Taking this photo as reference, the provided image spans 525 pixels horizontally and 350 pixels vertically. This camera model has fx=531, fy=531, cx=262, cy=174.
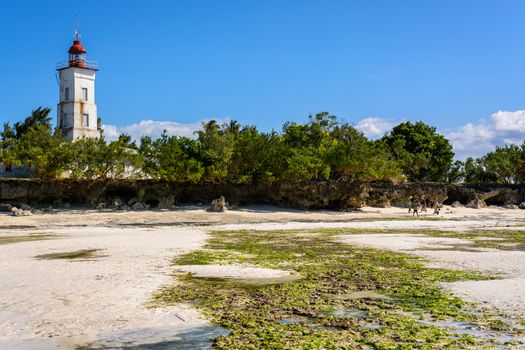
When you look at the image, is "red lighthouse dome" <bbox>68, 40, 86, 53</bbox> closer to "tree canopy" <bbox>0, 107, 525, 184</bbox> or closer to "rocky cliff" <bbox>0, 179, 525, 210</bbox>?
"tree canopy" <bbox>0, 107, 525, 184</bbox>

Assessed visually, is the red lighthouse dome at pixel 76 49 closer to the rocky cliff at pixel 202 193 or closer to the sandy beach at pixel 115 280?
the rocky cliff at pixel 202 193

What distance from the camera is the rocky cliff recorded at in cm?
4450

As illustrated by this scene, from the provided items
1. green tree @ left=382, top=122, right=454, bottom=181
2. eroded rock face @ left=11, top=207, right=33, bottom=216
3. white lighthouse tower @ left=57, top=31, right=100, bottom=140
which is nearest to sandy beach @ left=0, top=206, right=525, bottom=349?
eroded rock face @ left=11, top=207, right=33, bottom=216

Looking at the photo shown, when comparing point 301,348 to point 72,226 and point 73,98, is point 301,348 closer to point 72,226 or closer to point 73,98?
point 72,226

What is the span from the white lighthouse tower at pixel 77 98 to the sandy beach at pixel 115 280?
88.6 feet

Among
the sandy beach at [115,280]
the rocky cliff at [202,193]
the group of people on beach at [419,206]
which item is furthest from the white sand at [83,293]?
the group of people on beach at [419,206]

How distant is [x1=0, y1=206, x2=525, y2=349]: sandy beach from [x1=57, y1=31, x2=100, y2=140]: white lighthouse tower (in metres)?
27.0

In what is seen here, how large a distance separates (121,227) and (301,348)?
27.8 m

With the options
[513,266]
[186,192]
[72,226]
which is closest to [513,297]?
[513,266]

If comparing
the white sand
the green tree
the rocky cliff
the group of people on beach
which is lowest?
the white sand

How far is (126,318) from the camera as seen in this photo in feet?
34.3

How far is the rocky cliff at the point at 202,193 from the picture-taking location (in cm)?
4450

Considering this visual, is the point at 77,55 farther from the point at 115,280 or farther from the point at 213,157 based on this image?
the point at 115,280

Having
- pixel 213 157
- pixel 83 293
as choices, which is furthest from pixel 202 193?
pixel 83 293
